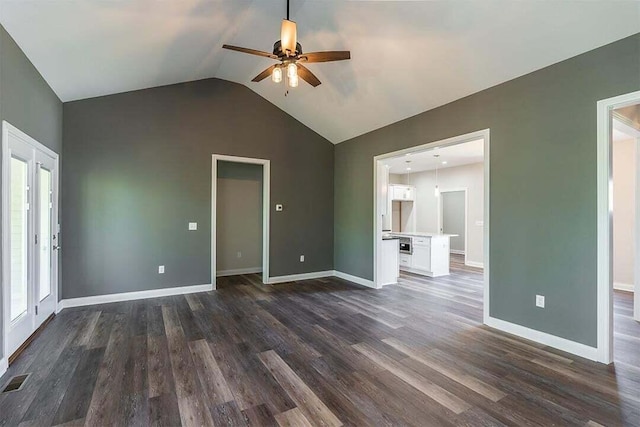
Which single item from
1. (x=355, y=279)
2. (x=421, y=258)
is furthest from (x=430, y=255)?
(x=355, y=279)

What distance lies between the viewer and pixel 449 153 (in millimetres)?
7145

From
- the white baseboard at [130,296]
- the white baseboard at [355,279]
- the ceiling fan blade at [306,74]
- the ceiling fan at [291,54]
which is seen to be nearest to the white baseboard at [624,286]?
the white baseboard at [355,279]

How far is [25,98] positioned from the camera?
9.53ft

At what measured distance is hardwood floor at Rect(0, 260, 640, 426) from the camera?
197cm

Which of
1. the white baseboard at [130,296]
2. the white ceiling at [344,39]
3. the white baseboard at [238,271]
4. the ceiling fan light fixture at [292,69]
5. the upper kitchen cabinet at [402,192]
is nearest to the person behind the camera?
the white ceiling at [344,39]

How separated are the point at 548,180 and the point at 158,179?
17.6ft

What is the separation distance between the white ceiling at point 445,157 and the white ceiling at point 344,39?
2350mm

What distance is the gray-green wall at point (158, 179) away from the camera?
14.1 ft

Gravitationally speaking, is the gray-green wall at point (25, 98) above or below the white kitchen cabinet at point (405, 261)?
above

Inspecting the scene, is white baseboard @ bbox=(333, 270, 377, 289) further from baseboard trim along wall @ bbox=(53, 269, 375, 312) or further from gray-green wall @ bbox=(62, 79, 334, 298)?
gray-green wall @ bbox=(62, 79, 334, 298)

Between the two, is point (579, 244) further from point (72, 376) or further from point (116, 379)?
point (72, 376)

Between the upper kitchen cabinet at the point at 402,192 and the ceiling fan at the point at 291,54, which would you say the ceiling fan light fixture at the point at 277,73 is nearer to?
the ceiling fan at the point at 291,54

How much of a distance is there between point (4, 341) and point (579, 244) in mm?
5335

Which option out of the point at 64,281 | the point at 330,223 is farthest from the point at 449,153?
the point at 64,281
